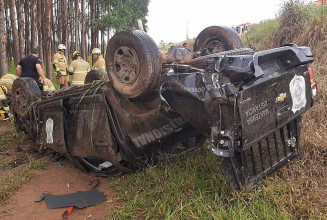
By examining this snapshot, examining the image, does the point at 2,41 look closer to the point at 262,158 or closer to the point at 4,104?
the point at 4,104

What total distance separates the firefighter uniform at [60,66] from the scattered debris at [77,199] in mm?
7373

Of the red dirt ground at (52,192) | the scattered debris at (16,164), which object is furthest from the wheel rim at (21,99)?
the red dirt ground at (52,192)

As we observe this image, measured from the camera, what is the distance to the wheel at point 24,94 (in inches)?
177

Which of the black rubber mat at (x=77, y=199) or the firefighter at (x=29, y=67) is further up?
the firefighter at (x=29, y=67)

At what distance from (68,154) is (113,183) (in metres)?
0.75

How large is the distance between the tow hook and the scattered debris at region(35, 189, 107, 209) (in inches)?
56.9

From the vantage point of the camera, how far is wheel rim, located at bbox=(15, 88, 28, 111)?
460 cm

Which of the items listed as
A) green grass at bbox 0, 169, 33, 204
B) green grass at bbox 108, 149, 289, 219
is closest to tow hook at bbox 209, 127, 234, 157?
green grass at bbox 108, 149, 289, 219

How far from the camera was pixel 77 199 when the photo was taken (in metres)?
2.95

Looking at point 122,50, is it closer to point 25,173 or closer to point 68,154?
point 68,154

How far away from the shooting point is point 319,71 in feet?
17.9

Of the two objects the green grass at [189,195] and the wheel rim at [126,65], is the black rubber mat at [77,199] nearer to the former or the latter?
the green grass at [189,195]

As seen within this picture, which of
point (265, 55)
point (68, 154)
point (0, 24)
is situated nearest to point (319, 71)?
point (265, 55)

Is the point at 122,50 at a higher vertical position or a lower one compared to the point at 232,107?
higher
